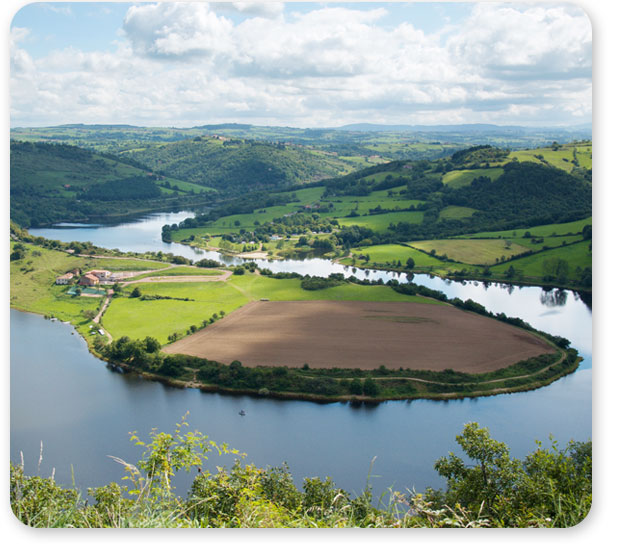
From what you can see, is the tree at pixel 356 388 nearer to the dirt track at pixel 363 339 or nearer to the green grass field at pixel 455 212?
the dirt track at pixel 363 339

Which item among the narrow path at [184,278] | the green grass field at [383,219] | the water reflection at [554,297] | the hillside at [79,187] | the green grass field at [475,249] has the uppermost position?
the hillside at [79,187]

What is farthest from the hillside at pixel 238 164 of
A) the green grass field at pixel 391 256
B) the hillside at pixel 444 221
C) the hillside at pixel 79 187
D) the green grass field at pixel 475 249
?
the green grass field at pixel 475 249

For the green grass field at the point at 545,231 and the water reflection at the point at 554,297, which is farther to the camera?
the green grass field at the point at 545,231

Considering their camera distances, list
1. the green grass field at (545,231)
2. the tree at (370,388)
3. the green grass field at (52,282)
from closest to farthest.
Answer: the tree at (370,388), the green grass field at (52,282), the green grass field at (545,231)

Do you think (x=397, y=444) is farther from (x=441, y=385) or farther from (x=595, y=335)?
(x=595, y=335)

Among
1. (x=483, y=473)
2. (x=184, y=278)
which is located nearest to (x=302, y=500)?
(x=483, y=473)

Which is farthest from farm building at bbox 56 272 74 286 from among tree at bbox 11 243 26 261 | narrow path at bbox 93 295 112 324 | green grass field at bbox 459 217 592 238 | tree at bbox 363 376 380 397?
green grass field at bbox 459 217 592 238

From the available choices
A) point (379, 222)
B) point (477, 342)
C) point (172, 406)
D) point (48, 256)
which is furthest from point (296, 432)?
point (379, 222)

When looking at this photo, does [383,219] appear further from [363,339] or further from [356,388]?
[356,388]
